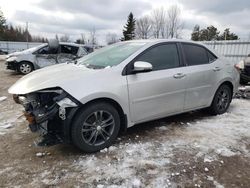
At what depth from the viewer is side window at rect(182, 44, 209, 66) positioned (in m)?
4.54

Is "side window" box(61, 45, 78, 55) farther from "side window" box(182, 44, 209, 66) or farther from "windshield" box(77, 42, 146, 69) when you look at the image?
"side window" box(182, 44, 209, 66)

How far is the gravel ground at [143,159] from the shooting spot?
2.84 m

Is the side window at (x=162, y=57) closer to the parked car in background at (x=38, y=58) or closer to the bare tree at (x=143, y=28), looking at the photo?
the parked car in background at (x=38, y=58)

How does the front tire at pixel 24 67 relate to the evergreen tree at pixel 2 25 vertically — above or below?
below

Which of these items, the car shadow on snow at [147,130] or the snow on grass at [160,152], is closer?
the snow on grass at [160,152]

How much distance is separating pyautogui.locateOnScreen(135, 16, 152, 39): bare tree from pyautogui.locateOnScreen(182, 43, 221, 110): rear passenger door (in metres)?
42.3

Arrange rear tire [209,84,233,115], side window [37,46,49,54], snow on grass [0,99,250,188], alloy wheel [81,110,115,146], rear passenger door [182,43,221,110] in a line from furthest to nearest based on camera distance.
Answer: side window [37,46,49,54], rear tire [209,84,233,115], rear passenger door [182,43,221,110], alloy wheel [81,110,115,146], snow on grass [0,99,250,188]

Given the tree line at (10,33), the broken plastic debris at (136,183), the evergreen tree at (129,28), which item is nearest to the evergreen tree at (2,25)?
the tree line at (10,33)

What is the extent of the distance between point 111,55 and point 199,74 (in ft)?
5.53

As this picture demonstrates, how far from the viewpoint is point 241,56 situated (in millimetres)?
13227

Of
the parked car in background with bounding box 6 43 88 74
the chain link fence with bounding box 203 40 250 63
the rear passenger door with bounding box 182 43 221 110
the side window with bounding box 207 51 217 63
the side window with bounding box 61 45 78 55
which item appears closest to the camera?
the rear passenger door with bounding box 182 43 221 110

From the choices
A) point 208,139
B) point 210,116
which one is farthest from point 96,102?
point 210,116

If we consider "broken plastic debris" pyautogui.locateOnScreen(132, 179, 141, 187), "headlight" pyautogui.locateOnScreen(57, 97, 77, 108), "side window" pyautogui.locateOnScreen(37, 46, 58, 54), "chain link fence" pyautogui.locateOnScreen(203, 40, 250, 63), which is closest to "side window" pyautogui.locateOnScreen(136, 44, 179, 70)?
"headlight" pyautogui.locateOnScreen(57, 97, 77, 108)

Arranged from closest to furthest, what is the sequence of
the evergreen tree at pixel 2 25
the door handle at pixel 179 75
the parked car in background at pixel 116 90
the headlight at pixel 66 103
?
the headlight at pixel 66 103, the parked car in background at pixel 116 90, the door handle at pixel 179 75, the evergreen tree at pixel 2 25
